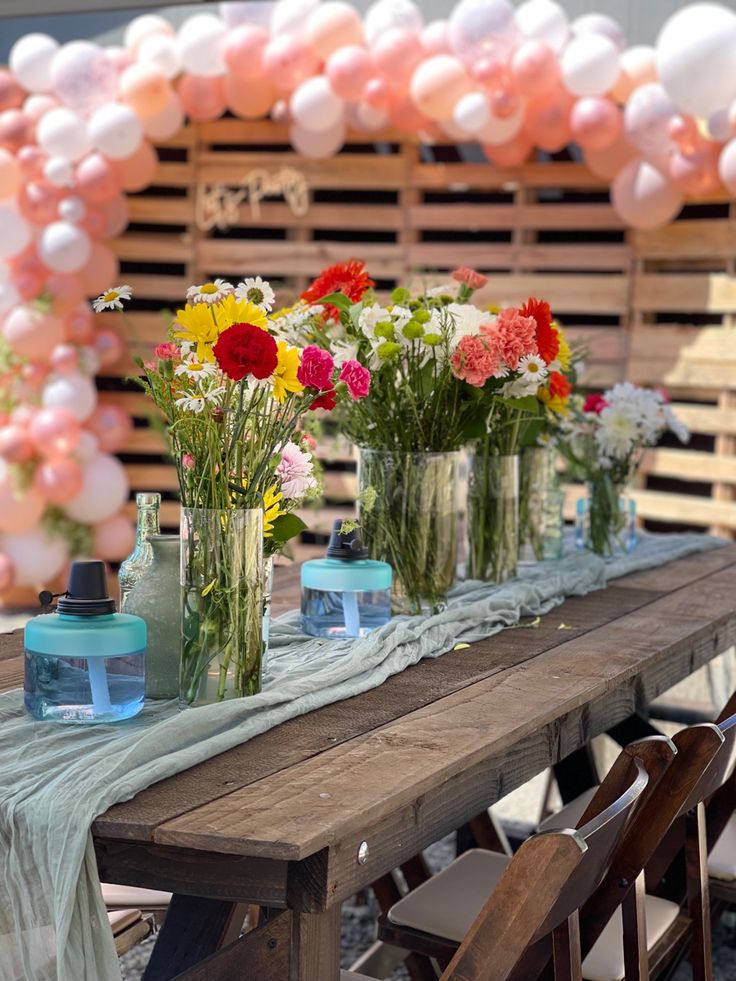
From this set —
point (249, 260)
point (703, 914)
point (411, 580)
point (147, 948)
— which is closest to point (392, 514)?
point (411, 580)

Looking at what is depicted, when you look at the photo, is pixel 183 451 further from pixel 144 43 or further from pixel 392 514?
pixel 144 43

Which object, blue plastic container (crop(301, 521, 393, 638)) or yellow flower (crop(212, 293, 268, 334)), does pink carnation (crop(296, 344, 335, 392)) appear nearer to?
yellow flower (crop(212, 293, 268, 334))

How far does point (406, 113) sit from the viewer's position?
5.13 m

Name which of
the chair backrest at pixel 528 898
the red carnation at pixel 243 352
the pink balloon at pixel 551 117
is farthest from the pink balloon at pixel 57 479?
the chair backrest at pixel 528 898

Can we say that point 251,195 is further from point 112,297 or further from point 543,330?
point 112,297

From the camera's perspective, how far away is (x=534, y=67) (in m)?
4.58

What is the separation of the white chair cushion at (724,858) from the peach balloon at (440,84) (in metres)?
3.13

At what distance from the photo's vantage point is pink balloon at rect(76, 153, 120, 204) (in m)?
5.21

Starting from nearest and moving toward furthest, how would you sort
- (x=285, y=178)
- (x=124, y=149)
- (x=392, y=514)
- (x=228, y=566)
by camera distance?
1. (x=228, y=566)
2. (x=392, y=514)
3. (x=124, y=149)
4. (x=285, y=178)

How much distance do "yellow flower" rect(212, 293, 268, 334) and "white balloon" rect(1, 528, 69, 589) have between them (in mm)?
4331

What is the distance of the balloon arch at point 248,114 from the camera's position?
4.59 m

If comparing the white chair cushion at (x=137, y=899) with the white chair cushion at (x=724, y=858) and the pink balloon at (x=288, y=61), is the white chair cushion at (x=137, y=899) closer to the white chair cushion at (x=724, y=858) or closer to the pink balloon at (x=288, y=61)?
the white chair cushion at (x=724, y=858)

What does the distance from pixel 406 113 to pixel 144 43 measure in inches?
43.0

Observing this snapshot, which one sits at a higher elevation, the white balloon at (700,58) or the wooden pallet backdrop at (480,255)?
the white balloon at (700,58)
